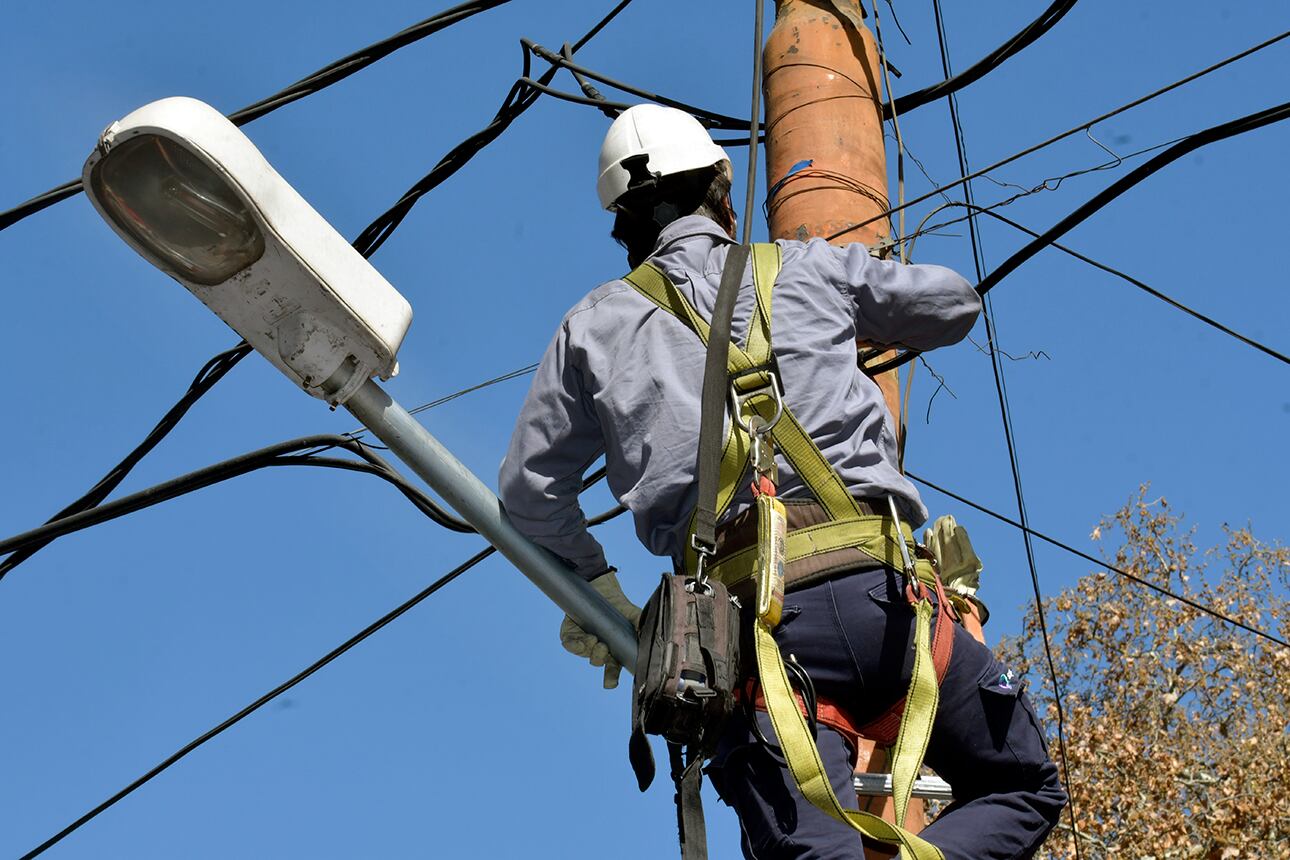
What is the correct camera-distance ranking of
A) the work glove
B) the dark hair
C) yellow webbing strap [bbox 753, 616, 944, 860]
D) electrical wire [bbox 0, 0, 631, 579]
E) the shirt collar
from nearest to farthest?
yellow webbing strap [bbox 753, 616, 944, 860]
the shirt collar
the dark hair
the work glove
electrical wire [bbox 0, 0, 631, 579]

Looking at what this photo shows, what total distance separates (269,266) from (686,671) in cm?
99

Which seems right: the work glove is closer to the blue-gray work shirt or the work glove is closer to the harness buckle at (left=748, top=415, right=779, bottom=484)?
the blue-gray work shirt

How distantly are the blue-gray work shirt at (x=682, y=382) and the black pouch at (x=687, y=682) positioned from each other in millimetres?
A: 258

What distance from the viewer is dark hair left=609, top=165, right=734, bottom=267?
3467 millimetres

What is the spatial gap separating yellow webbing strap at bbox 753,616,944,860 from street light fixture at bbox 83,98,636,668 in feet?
1.07

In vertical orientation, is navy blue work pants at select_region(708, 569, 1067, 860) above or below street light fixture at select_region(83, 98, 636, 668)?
below

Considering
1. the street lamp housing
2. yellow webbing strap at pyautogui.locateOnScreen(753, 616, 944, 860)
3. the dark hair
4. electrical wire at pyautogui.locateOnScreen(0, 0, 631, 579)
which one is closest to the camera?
yellow webbing strap at pyautogui.locateOnScreen(753, 616, 944, 860)

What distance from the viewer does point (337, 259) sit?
2.78m

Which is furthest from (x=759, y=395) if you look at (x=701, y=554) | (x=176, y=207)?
(x=176, y=207)

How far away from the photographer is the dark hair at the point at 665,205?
11.4 feet

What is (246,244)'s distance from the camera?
2723 millimetres

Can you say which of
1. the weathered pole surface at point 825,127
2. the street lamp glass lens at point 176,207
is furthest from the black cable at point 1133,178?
the street lamp glass lens at point 176,207

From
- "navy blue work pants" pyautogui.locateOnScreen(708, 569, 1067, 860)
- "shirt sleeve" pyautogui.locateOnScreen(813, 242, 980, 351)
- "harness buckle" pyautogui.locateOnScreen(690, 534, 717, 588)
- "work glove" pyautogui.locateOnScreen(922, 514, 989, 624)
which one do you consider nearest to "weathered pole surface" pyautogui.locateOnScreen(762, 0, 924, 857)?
"work glove" pyautogui.locateOnScreen(922, 514, 989, 624)

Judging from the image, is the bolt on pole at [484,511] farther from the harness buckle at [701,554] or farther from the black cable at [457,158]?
the black cable at [457,158]
